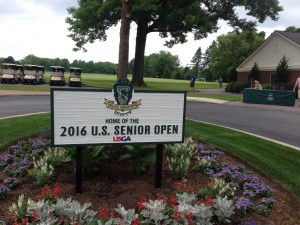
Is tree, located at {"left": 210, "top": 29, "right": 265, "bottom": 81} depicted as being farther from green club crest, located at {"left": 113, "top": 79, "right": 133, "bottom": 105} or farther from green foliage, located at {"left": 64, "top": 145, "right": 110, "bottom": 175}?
green club crest, located at {"left": 113, "top": 79, "right": 133, "bottom": 105}

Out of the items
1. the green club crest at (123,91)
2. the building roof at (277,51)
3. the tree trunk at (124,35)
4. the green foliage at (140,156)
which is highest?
the building roof at (277,51)

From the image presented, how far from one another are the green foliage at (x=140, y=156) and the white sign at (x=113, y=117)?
0.58 metres

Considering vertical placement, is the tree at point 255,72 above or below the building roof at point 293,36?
below

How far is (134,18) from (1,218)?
33279 mm

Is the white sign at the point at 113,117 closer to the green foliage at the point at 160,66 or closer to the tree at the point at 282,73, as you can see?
the tree at the point at 282,73

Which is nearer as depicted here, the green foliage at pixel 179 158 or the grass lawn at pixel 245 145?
the green foliage at pixel 179 158

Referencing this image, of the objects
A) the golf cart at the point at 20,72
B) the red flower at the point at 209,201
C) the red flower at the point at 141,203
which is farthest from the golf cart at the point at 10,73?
the red flower at the point at 209,201

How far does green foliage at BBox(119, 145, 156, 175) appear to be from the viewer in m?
5.46

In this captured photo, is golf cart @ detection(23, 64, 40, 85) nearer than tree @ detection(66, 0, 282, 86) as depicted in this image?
No

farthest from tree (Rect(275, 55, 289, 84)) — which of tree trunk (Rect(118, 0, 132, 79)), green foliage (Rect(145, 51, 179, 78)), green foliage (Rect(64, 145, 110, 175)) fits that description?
green foliage (Rect(145, 51, 179, 78))

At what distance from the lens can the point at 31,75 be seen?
37.4 m

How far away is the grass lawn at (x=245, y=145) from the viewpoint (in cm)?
621

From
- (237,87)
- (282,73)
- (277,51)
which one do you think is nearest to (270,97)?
(237,87)

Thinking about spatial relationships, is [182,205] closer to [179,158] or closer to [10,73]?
[179,158]
